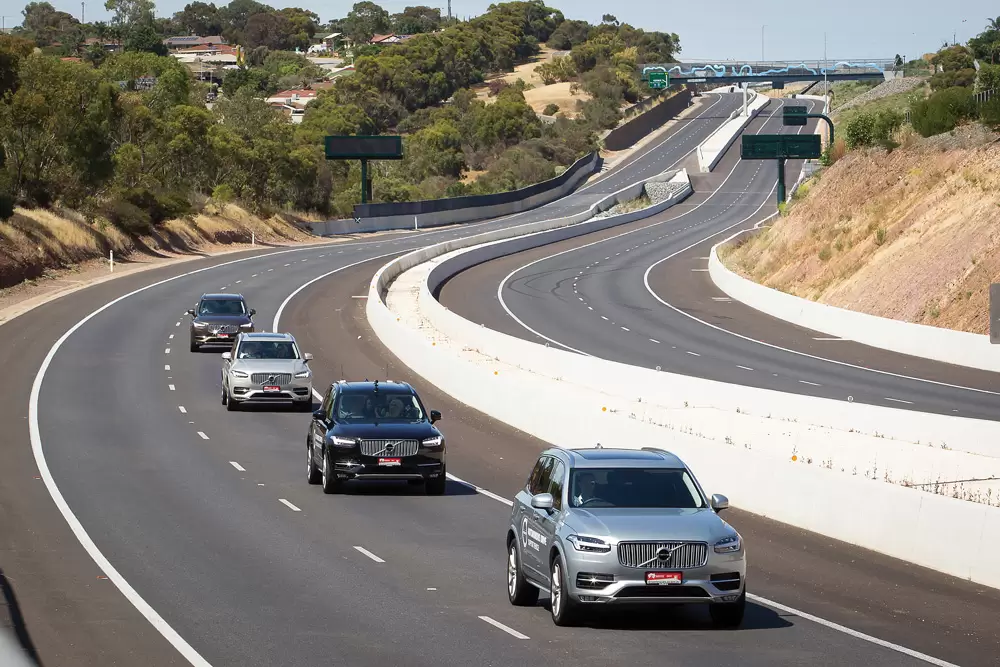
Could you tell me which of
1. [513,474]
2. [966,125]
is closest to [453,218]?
[966,125]

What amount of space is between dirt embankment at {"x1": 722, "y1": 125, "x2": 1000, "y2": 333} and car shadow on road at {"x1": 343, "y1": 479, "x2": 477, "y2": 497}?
101 feet

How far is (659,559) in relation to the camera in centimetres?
1243

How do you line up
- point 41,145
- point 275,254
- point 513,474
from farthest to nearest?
point 275,254 < point 41,145 < point 513,474

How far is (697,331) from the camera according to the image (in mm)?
53000

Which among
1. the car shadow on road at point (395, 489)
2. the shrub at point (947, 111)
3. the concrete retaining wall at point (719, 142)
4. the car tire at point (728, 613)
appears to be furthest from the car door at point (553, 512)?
the concrete retaining wall at point (719, 142)

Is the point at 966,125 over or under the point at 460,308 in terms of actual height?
over

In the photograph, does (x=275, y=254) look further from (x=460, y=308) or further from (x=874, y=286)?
(x=874, y=286)

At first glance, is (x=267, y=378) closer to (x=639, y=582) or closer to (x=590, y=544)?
(x=590, y=544)

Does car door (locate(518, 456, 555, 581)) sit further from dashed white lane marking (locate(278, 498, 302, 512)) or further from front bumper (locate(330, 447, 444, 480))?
front bumper (locate(330, 447, 444, 480))

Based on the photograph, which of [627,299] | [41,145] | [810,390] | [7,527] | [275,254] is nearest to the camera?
[7,527]

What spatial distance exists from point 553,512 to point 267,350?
22.0 meters

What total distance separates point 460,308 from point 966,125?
27.1 m

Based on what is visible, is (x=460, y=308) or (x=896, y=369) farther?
(x=460, y=308)

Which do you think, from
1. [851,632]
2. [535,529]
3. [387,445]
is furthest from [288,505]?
[851,632]
